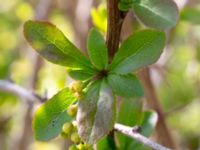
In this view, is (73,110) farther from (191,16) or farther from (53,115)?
(191,16)

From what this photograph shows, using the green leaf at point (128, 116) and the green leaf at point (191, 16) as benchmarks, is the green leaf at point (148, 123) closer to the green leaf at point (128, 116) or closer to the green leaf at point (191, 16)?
the green leaf at point (128, 116)

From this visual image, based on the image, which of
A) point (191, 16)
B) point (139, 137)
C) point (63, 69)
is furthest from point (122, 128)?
point (63, 69)

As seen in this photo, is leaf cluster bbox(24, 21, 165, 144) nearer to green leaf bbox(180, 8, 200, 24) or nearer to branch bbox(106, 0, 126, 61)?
branch bbox(106, 0, 126, 61)

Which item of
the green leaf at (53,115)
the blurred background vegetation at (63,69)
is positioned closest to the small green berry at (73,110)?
the green leaf at (53,115)

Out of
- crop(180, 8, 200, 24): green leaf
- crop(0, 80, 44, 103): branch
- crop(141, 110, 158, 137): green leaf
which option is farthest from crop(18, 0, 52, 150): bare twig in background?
crop(141, 110, 158, 137): green leaf

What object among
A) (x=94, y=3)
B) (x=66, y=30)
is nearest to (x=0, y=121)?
(x=66, y=30)

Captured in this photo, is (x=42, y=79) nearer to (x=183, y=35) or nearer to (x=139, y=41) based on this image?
(x=183, y=35)
